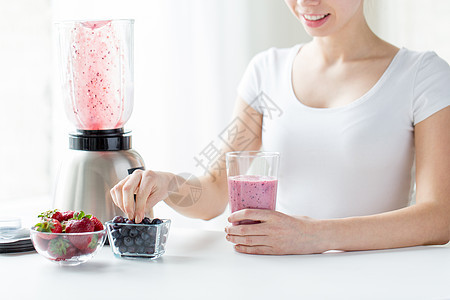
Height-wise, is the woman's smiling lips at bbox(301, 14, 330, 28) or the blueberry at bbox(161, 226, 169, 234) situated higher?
the woman's smiling lips at bbox(301, 14, 330, 28)

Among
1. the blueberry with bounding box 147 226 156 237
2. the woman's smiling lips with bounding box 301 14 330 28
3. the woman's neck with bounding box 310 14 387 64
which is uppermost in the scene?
the woman's smiling lips with bounding box 301 14 330 28

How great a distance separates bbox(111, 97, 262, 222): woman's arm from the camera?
1.25 metres

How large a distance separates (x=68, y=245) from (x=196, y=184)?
1.70 ft

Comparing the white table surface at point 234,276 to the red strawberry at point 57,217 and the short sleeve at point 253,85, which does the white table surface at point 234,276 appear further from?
the short sleeve at point 253,85

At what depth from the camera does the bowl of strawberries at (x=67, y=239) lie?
115cm

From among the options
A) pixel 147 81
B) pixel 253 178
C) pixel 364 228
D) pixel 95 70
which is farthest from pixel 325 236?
pixel 147 81

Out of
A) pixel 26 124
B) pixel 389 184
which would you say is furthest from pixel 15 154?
pixel 389 184

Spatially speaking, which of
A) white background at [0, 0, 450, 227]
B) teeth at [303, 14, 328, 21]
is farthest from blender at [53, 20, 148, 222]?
white background at [0, 0, 450, 227]

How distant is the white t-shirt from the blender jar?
20.6 inches

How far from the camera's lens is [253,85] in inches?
73.2

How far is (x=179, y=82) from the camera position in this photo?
2.52 m

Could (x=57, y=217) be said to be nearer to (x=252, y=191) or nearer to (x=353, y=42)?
(x=252, y=191)

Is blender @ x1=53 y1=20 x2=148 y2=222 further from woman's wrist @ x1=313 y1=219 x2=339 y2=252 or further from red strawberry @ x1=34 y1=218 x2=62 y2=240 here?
woman's wrist @ x1=313 y1=219 x2=339 y2=252

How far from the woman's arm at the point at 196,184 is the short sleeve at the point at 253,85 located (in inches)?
0.6
